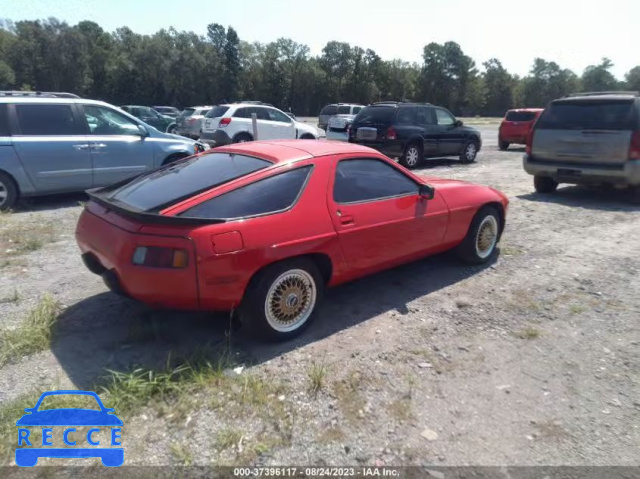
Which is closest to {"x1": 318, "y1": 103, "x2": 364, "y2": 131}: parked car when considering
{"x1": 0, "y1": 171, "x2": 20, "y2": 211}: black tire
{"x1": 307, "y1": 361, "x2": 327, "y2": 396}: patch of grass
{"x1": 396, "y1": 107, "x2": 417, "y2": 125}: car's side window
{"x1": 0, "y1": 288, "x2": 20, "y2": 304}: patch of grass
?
{"x1": 396, "y1": 107, "x2": 417, "y2": 125}: car's side window

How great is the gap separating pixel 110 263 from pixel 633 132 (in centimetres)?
855

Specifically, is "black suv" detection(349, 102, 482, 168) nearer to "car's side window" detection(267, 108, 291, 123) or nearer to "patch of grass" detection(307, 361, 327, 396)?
"car's side window" detection(267, 108, 291, 123)

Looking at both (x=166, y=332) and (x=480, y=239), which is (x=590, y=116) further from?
(x=166, y=332)

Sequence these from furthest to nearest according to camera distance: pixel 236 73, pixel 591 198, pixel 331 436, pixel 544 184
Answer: pixel 236 73, pixel 544 184, pixel 591 198, pixel 331 436

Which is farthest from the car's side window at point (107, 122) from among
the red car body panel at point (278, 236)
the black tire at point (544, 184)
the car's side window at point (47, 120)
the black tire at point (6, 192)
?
the black tire at point (544, 184)

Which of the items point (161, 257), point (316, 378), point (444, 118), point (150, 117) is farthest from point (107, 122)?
point (150, 117)

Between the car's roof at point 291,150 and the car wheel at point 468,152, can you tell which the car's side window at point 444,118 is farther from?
the car's roof at point 291,150

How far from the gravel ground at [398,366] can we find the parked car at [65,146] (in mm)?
2356

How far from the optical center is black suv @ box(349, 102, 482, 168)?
1241cm

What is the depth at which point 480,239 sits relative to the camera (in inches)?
207

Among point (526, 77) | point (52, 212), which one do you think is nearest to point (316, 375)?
point (52, 212)

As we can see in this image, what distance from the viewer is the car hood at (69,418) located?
271 centimetres

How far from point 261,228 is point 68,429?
1675 mm

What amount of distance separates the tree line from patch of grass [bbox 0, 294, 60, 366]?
46.3 m
